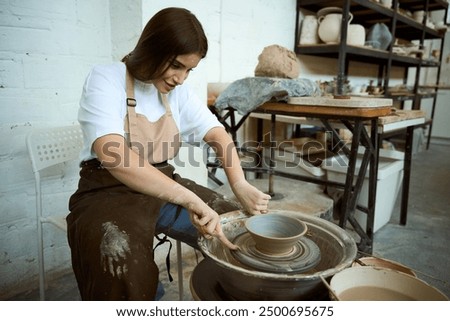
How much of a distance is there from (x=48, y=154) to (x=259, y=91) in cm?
124

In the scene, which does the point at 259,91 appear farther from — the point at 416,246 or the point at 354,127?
the point at 416,246

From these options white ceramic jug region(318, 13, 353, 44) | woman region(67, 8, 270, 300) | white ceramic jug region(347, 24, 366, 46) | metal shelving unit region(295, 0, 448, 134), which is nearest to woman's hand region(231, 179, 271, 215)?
woman region(67, 8, 270, 300)

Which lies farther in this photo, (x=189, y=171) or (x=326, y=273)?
(x=189, y=171)

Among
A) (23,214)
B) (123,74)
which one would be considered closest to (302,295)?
(123,74)

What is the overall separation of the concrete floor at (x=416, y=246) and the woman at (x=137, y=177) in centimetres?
54

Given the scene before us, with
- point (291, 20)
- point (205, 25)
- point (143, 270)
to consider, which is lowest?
A: point (143, 270)

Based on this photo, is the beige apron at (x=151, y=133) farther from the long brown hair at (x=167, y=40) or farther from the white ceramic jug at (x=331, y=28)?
the white ceramic jug at (x=331, y=28)

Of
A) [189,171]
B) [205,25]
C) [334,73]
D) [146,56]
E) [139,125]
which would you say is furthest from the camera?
[334,73]

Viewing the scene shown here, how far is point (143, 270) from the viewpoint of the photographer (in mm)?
1045

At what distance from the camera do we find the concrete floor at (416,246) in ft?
6.47

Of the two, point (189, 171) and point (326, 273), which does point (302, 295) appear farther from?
point (189, 171)

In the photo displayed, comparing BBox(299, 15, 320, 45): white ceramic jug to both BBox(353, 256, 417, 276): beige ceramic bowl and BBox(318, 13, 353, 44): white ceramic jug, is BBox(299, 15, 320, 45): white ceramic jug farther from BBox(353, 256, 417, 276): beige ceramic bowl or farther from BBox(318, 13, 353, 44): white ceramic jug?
BBox(353, 256, 417, 276): beige ceramic bowl

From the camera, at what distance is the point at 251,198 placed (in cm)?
128

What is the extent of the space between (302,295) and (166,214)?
0.63m
